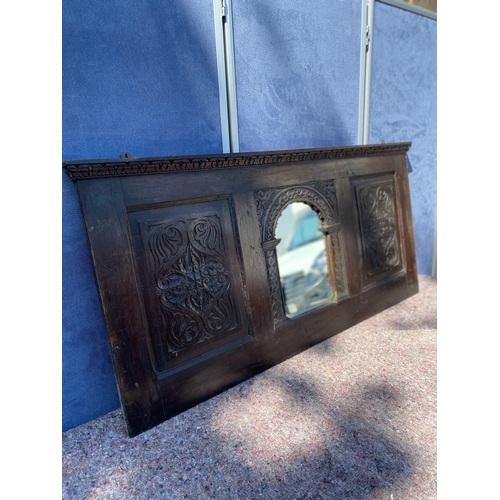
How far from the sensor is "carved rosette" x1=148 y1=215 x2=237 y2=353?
157 cm

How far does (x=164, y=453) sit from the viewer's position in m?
1.38

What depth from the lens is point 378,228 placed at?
2.36 metres

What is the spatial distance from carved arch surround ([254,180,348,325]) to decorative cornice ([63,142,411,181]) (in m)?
0.16

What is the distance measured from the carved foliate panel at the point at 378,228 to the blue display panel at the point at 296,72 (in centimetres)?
39

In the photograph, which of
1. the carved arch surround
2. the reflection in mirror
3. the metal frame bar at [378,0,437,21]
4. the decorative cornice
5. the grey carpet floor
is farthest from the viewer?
the reflection in mirror

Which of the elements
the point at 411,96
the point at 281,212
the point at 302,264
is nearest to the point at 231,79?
the point at 281,212

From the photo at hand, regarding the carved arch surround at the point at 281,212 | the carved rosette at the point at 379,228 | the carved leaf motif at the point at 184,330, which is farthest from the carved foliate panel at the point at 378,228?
the carved leaf motif at the point at 184,330

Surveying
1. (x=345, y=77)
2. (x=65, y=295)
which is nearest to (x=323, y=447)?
(x=65, y=295)

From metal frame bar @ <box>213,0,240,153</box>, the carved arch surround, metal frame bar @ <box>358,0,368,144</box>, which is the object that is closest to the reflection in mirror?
the carved arch surround

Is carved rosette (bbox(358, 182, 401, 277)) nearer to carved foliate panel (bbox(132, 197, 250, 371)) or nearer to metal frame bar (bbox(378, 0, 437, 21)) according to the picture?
carved foliate panel (bbox(132, 197, 250, 371))

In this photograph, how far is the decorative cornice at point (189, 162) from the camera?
4.34 ft

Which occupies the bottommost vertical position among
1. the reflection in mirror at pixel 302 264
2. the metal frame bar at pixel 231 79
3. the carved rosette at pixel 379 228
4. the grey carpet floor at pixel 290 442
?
the reflection in mirror at pixel 302 264

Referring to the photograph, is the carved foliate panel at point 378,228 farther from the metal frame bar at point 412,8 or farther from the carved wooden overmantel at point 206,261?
the metal frame bar at point 412,8

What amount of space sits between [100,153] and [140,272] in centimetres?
54
